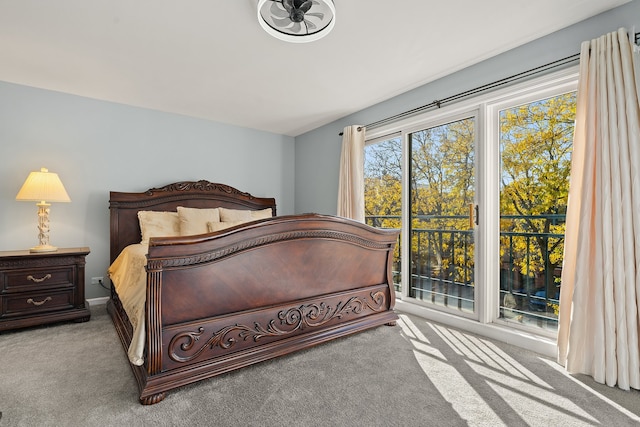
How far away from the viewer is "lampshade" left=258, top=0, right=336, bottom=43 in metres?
1.87

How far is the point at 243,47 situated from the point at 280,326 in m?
2.15

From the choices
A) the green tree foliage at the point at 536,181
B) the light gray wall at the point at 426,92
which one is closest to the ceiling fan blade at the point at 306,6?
the light gray wall at the point at 426,92

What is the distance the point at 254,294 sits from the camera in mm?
1959

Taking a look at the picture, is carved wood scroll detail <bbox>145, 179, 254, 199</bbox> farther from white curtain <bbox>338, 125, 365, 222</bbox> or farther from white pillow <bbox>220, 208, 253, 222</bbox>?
white curtain <bbox>338, 125, 365, 222</bbox>

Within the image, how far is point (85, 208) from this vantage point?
11.4ft

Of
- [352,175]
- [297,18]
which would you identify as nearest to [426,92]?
[352,175]

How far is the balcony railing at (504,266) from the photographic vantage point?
241cm

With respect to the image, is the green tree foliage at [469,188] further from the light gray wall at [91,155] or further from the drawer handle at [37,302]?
the drawer handle at [37,302]

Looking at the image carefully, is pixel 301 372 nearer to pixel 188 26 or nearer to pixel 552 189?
pixel 552 189

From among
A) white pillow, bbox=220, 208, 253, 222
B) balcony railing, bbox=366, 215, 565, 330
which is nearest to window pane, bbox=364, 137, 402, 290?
balcony railing, bbox=366, 215, 565, 330

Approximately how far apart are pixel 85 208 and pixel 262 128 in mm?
2474

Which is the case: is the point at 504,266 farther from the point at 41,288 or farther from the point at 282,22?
the point at 41,288

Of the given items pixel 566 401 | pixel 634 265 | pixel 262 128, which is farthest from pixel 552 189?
pixel 262 128

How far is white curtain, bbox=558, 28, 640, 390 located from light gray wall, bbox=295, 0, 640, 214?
199mm
